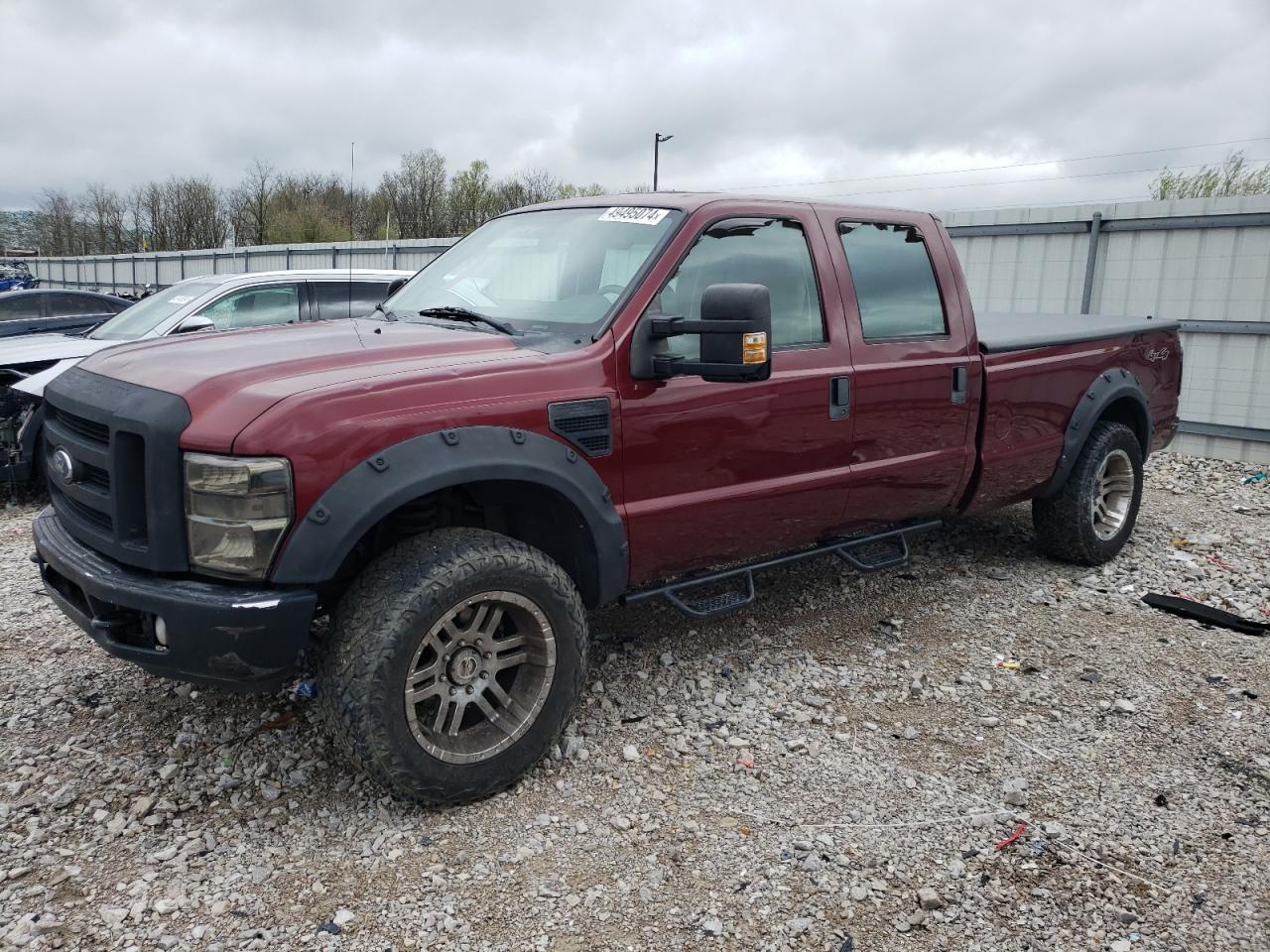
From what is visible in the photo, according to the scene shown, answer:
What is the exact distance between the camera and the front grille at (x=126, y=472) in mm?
2730

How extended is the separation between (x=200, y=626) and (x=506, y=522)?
3.76 ft

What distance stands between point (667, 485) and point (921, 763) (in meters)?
1.37

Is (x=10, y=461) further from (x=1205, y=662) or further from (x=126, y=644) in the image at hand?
(x=1205, y=662)

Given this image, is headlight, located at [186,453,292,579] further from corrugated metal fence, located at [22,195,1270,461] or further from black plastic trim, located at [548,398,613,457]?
corrugated metal fence, located at [22,195,1270,461]

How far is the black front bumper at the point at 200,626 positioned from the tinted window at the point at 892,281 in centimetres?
272

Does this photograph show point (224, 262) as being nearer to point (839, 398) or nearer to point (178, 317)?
point (178, 317)

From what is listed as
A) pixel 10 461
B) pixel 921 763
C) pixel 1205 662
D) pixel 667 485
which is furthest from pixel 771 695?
pixel 10 461

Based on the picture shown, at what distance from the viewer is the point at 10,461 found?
22.1 ft

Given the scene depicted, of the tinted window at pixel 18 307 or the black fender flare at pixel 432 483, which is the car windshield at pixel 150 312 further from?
the black fender flare at pixel 432 483

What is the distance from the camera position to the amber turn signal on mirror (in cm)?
313

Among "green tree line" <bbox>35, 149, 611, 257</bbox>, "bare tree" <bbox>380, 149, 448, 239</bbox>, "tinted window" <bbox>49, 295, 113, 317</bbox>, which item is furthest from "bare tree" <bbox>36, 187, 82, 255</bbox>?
"tinted window" <bbox>49, 295, 113, 317</bbox>

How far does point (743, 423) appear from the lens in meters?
3.70

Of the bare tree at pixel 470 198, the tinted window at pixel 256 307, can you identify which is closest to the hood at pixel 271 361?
the tinted window at pixel 256 307

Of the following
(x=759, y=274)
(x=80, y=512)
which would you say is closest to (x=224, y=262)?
(x=80, y=512)
